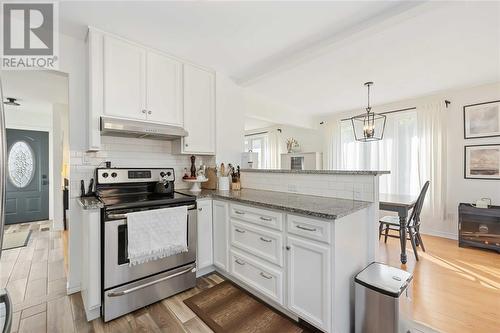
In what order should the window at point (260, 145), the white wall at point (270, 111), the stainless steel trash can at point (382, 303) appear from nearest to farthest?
the stainless steel trash can at point (382, 303), the white wall at point (270, 111), the window at point (260, 145)

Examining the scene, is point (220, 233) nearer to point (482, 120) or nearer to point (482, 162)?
point (482, 162)

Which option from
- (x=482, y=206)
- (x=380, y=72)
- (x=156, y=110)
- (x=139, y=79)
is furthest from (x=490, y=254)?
(x=139, y=79)

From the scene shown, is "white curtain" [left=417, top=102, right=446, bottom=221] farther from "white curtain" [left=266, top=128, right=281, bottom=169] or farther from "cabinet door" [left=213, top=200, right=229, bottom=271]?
"cabinet door" [left=213, top=200, right=229, bottom=271]

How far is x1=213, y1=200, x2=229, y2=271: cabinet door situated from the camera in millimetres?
2285

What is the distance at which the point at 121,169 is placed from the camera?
90.9 inches

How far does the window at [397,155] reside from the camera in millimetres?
4297

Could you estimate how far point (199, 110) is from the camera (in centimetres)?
282

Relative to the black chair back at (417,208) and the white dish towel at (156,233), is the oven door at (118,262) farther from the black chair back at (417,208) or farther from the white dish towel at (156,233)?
the black chair back at (417,208)

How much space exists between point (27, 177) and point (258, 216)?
17.9ft

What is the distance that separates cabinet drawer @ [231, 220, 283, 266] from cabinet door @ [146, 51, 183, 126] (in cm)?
138

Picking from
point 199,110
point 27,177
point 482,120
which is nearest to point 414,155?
point 482,120

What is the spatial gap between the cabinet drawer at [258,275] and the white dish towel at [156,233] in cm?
51

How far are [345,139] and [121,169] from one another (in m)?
4.65

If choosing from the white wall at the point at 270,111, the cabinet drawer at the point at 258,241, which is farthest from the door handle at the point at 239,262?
the white wall at the point at 270,111
